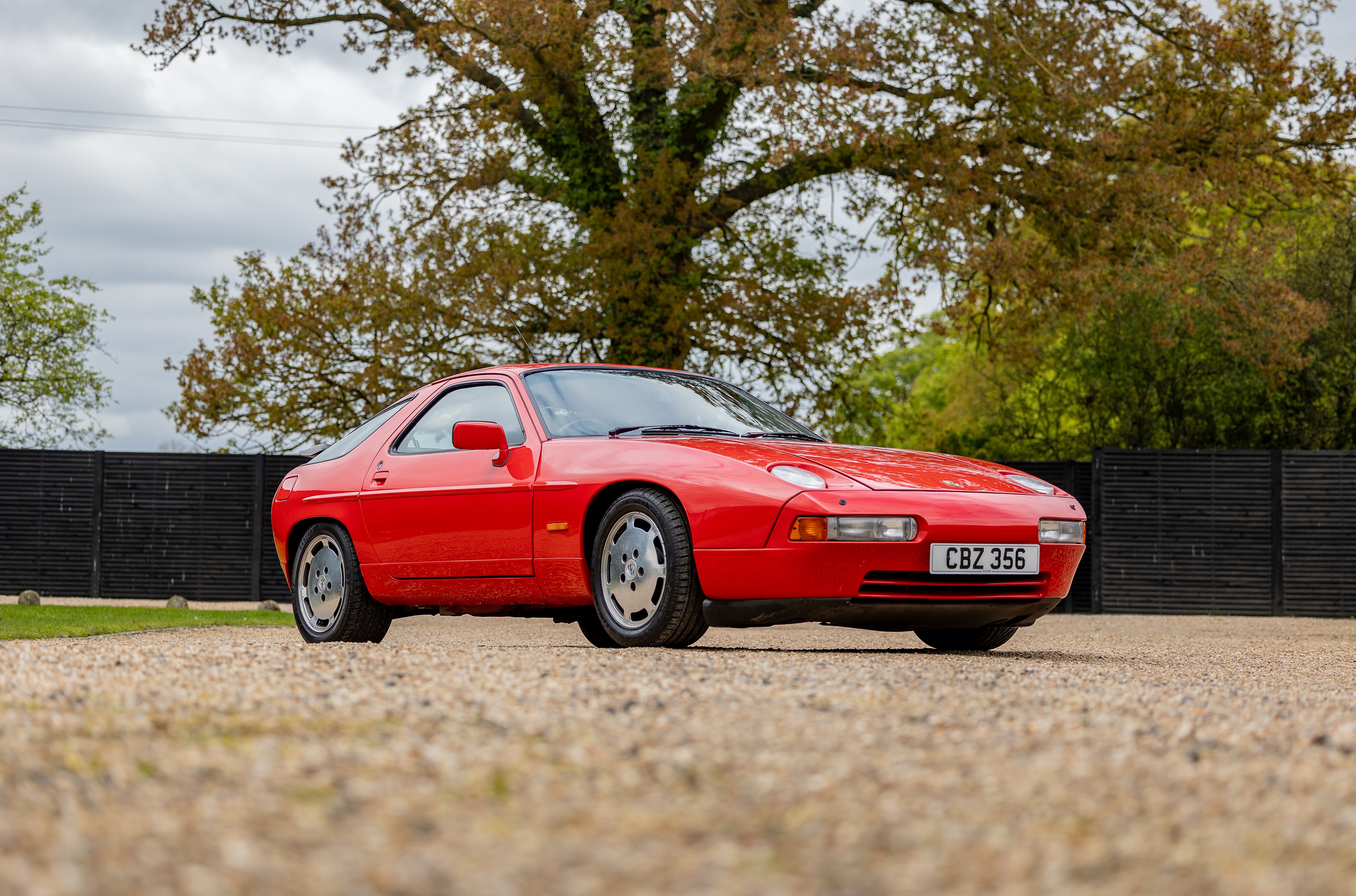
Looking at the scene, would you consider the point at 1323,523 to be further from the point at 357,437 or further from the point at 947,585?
the point at 357,437

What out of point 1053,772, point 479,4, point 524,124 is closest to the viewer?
point 1053,772

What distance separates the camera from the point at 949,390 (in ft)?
122

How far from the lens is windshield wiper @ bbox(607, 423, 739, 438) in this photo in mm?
7059

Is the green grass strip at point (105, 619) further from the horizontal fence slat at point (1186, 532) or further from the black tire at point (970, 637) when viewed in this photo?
the horizontal fence slat at point (1186, 532)

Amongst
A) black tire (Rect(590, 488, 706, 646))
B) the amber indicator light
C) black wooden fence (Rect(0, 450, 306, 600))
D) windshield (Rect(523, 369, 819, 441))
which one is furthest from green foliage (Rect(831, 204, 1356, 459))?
the amber indicator light

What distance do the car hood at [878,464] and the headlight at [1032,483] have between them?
5 centimetres

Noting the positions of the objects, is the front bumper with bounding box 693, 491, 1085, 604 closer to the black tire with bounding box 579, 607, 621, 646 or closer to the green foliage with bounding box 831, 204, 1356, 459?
the black tire with bounding box 579, 607, 621, 646

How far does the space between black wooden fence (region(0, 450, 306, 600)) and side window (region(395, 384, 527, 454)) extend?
1080 cm

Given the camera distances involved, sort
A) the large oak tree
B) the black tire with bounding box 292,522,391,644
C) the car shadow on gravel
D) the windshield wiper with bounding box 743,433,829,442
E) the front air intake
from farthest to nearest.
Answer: the large oak tree
the black tire with bounding box 292,522,391,644
the windshield wiper with bounding box 743,433,829,442
the car shadow on gravel
the front air intake

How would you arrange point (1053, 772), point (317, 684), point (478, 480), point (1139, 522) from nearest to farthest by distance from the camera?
1. point (1053, 772)
2. point (317, 684)
3. point (478, 480)
4. point (1139, 522)

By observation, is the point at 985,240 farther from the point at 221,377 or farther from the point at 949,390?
the point at 949,390

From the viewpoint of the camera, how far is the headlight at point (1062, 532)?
6707mm

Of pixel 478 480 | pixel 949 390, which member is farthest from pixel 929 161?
pixel 949 390

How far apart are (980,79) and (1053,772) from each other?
15598mm
